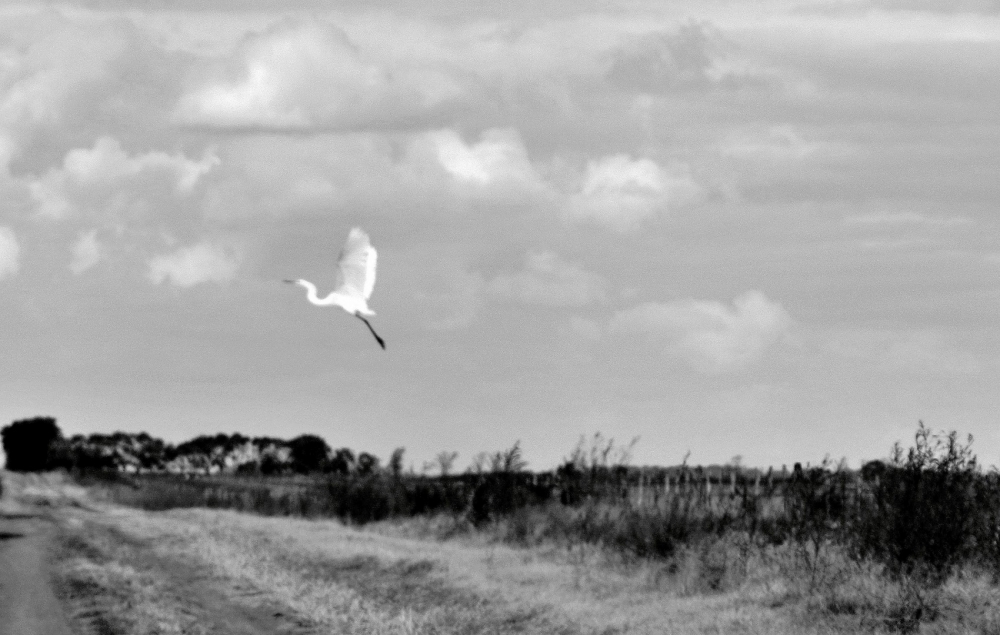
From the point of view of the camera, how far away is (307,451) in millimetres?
147125

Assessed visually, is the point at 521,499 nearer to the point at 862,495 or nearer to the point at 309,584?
the point at 309,584

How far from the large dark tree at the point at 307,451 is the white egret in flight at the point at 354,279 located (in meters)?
116

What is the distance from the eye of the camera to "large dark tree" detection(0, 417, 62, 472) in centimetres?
15354

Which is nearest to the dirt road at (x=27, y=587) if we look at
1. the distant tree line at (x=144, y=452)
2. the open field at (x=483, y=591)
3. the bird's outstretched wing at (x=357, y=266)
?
the open field at (x=483, y=591)

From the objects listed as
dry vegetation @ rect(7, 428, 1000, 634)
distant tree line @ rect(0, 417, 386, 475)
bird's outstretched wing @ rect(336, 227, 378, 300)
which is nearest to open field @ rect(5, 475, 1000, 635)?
dry vegetation @ rect(7, 428, 1000, 634)

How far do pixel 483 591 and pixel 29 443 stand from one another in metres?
139

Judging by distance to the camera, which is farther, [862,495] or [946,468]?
[862,495]

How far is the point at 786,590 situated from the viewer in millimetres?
18547

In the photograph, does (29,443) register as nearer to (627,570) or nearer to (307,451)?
(307,451)

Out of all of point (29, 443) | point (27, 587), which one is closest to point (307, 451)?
point (29, 443)

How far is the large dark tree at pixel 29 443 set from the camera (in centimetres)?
15354

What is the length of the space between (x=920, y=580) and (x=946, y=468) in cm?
172

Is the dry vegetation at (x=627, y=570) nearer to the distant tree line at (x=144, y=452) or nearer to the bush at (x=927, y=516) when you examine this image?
the bush at (x=927, y=516)

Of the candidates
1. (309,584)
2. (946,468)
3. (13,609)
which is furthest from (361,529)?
(946,468)
